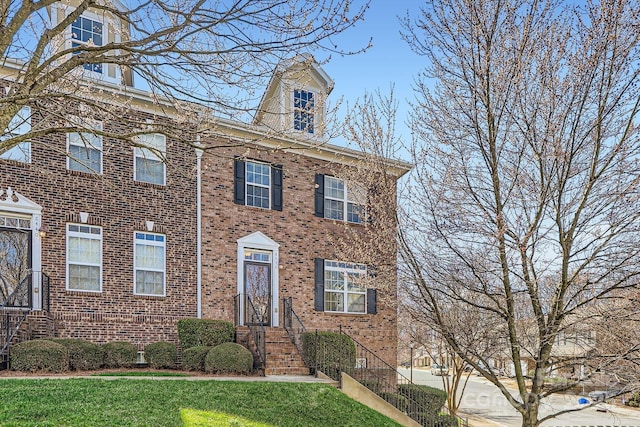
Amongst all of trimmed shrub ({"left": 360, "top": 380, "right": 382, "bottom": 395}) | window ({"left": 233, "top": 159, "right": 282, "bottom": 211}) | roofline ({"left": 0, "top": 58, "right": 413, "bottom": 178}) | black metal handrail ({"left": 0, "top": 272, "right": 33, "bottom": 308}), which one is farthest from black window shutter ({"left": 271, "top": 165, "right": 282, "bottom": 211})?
black metal handrail ({"left": 0, "top": 272, "right": 33, "bottom": 308})

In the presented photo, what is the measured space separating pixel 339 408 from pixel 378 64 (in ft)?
20.9

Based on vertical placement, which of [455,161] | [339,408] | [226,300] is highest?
[455,161]

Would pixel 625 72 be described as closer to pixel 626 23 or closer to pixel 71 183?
pixel 626 23

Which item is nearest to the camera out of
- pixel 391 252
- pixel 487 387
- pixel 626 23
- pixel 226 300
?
pixel 626 23

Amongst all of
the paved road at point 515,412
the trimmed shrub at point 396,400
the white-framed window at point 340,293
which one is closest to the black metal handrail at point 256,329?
the white-framed window at point 340,293

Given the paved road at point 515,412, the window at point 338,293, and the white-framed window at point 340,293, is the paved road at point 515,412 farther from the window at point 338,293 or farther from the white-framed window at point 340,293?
the white-framed window at point 340,293

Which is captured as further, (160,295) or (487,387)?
(487,387)

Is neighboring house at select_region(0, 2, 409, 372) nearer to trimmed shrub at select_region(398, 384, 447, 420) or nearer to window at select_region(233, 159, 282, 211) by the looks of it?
window at select_region(233, 159, 282, 211)

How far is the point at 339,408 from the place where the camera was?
1028cm

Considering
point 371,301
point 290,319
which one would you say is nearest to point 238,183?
point 290,319

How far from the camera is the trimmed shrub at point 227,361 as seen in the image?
40.2ft

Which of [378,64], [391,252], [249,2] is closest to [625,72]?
[378,64]

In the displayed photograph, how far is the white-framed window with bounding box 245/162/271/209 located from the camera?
52.2 feet

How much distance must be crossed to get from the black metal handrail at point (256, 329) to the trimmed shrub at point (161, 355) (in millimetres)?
1995
